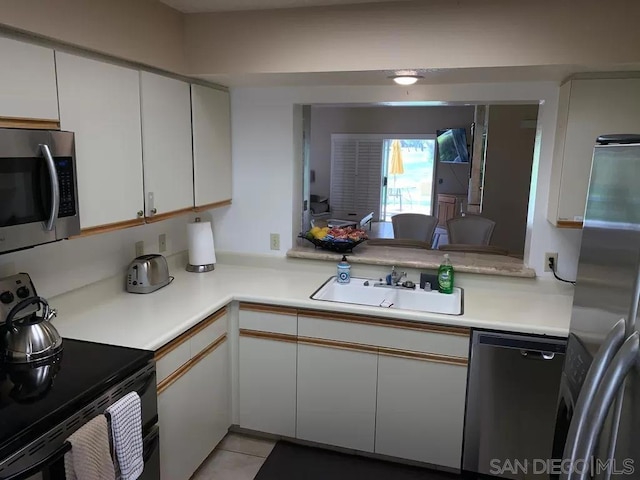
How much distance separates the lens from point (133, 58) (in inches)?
82.1

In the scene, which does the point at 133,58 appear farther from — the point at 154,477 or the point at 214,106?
the point at 154,477

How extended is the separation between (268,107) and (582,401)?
2.43 metres

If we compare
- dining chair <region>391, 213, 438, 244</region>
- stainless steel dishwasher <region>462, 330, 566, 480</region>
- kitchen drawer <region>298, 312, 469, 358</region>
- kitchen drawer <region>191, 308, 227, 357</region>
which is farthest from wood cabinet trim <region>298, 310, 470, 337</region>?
dining chair <region>391, 213, 438, 244</region>

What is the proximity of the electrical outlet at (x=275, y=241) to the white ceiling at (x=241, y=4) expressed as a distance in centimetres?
132

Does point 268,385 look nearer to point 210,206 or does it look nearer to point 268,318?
point 268,318

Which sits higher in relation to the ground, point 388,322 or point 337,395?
point 388,322

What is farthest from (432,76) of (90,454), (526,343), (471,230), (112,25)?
(90,454)

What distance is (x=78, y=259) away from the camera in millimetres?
2256

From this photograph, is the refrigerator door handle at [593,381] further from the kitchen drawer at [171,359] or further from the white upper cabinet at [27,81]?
the white upper cabinet at [27,81]

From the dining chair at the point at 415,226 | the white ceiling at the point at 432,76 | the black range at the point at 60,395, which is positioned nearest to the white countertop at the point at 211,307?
the black range at the point at 60,395

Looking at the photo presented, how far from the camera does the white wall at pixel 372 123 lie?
8.36m

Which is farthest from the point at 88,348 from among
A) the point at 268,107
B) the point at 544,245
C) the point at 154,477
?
the point at 544,245

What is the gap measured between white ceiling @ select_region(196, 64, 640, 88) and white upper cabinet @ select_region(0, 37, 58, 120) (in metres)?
0.95

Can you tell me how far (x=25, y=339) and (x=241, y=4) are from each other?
1.67m
